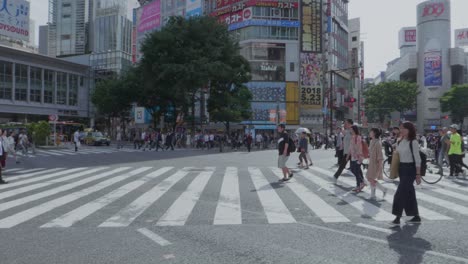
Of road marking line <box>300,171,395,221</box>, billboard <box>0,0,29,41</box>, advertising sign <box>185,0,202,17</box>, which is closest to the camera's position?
road marking line <box>300,171,395,221</box>

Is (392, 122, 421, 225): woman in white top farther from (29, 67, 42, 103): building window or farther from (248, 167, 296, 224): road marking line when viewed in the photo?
(29, 67, 42, 103): building window

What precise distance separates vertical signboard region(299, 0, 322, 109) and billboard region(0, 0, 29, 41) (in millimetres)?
33846

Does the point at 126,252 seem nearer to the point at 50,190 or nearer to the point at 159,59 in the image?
the point at 50,190

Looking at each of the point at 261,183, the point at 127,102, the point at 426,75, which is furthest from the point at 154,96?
the point at 426,75

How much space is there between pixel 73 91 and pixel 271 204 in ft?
208

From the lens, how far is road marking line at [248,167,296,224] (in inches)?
243

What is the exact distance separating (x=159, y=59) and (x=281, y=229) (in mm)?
30931

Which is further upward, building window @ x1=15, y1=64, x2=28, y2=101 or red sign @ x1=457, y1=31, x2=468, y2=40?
red sign @ x1=457, y1=31, x2=468, y2=40

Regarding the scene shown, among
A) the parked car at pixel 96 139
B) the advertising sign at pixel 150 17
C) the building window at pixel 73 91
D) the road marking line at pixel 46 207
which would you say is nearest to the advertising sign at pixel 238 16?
the advertising sign at pixel 150 17

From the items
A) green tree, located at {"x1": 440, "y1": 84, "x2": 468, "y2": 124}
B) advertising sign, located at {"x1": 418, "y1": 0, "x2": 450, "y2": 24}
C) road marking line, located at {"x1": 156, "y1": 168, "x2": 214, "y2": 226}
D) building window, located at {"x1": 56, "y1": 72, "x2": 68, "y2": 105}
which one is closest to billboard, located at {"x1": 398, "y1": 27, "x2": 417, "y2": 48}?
advertising sign, located at {"x1": 418, "y1": 0, "x2": 450, "y2": 24}

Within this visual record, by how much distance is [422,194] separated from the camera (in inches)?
355

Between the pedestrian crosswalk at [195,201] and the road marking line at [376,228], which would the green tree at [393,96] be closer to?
the pedestrian crosswalk at [195,201]

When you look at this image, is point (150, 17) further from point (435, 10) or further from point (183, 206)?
point (183, 206)

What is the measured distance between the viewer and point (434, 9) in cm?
7131
